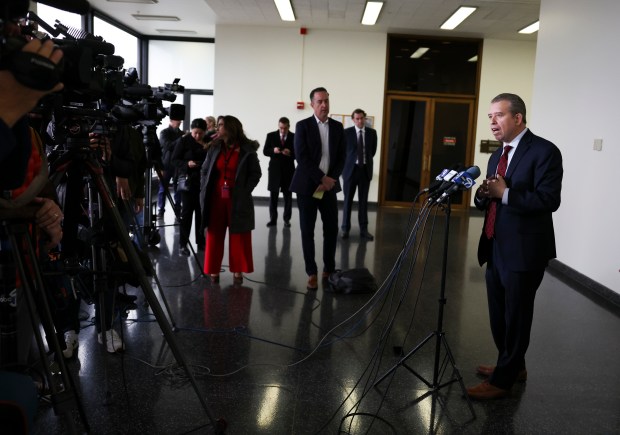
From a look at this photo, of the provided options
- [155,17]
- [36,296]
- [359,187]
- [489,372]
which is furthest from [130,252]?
[155,17]

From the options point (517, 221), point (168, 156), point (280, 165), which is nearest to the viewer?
point (517, 221)

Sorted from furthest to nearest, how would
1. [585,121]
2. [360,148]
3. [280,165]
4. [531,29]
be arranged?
1. [531,29]
2. [280,165]
3. [360,148]
4. [585,121]

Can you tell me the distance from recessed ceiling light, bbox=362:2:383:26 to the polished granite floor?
17.5 ft

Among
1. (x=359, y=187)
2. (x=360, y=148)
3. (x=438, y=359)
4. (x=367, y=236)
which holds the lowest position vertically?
(x=367, y=236)

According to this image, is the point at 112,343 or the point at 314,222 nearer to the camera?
the point at 112,343

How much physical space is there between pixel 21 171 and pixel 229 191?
354 cm

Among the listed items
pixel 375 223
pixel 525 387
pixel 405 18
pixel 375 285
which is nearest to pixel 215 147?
pixel 375 285

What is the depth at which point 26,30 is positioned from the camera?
1.91m

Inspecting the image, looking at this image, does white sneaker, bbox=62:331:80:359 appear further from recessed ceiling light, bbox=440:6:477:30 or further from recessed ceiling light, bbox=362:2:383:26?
recessed ceiling light, bbox=440:6:477:30

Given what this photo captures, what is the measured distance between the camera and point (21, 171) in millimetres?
1584

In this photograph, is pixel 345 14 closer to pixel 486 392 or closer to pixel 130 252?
pixel 486 392

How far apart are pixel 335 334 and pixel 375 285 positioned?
1.30 metres

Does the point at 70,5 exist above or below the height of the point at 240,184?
above

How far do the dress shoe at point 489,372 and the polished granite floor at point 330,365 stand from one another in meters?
0.05
